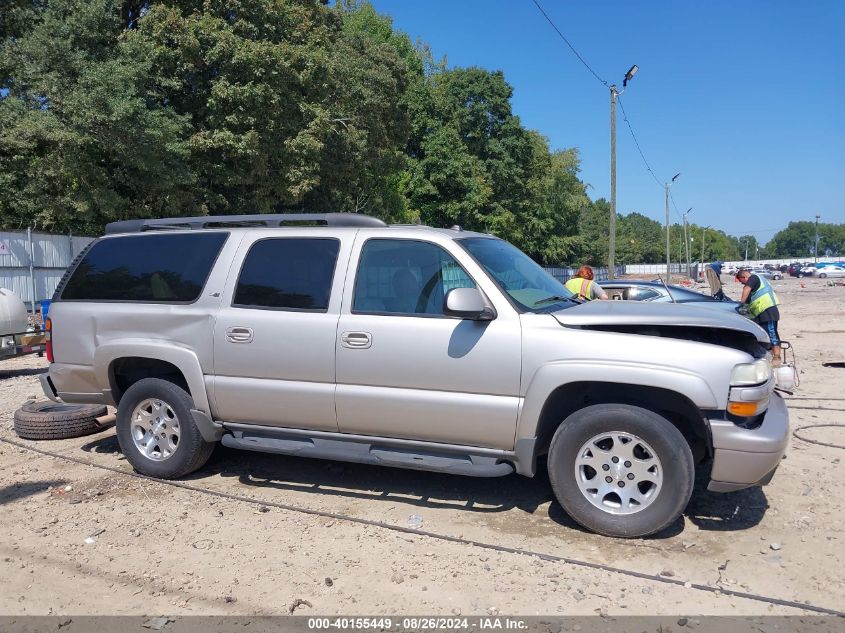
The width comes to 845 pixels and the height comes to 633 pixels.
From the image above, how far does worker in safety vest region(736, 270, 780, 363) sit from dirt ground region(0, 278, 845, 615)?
398 centimetres

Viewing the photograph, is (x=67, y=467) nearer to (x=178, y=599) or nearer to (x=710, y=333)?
(x=178, y=599)

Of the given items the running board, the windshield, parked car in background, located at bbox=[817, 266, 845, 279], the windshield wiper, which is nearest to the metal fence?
the running board

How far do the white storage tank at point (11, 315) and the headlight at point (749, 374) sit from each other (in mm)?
9887

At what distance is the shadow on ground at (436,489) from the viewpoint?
189 inches

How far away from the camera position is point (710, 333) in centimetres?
445

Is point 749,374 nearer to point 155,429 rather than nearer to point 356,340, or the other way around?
point 356,340

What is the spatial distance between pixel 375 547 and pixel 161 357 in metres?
2.41

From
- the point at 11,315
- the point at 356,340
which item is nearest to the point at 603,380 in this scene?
the point at 356,340

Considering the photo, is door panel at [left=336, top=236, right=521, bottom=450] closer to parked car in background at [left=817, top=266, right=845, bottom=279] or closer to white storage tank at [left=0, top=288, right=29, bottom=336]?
white storage tank at [left=0, top=288, right=29, bottom=336]

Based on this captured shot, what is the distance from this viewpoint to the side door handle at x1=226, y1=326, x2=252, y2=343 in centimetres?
514

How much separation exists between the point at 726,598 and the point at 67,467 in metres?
5.38

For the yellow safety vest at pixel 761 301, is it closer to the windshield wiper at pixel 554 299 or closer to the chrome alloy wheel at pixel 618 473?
the windshield wiper at pixel 554 299

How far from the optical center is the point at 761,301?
981 centimetres

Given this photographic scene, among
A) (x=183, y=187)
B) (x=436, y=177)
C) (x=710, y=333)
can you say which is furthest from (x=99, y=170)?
(x=436, y=177)
